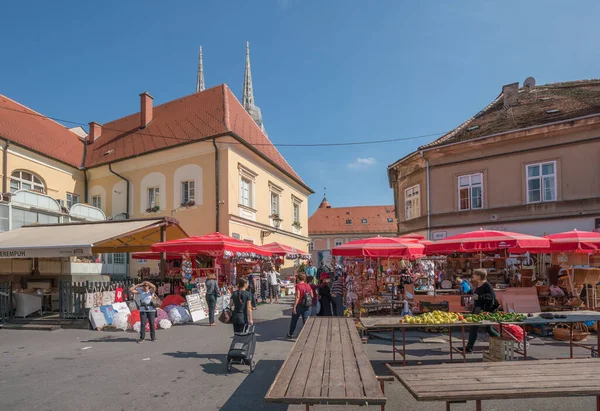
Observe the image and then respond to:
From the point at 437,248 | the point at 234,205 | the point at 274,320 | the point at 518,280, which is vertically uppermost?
the point at 234,205

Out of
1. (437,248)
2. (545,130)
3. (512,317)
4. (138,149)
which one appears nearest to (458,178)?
(545,130)

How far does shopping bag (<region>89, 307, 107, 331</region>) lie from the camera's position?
484 inches

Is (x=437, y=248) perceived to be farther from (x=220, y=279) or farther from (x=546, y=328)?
(x=220, y=279)

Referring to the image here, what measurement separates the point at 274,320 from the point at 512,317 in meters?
8.26

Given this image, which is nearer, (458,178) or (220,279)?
(220,279)

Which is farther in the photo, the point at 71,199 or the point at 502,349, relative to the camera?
the point at 71,199

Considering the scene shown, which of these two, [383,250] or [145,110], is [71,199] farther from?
[383,250]

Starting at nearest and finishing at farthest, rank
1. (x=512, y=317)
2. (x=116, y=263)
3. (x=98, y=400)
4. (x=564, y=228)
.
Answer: (x=98, y=400) → (x=512, y=317) → (x=564, y=228) → (x=116, y=263)

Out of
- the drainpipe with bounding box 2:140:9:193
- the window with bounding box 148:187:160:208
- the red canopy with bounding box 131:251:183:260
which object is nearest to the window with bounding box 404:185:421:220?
the red canopy with bounding box 131:251:183:260

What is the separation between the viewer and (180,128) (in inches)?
939

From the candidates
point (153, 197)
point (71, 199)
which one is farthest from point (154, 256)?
point (71, 199)

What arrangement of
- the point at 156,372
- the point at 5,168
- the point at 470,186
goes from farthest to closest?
the point at 470,186 → the point at 5,168 → the point at 156,372

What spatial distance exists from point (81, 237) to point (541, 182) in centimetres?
1884

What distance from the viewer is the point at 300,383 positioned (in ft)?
12.7
